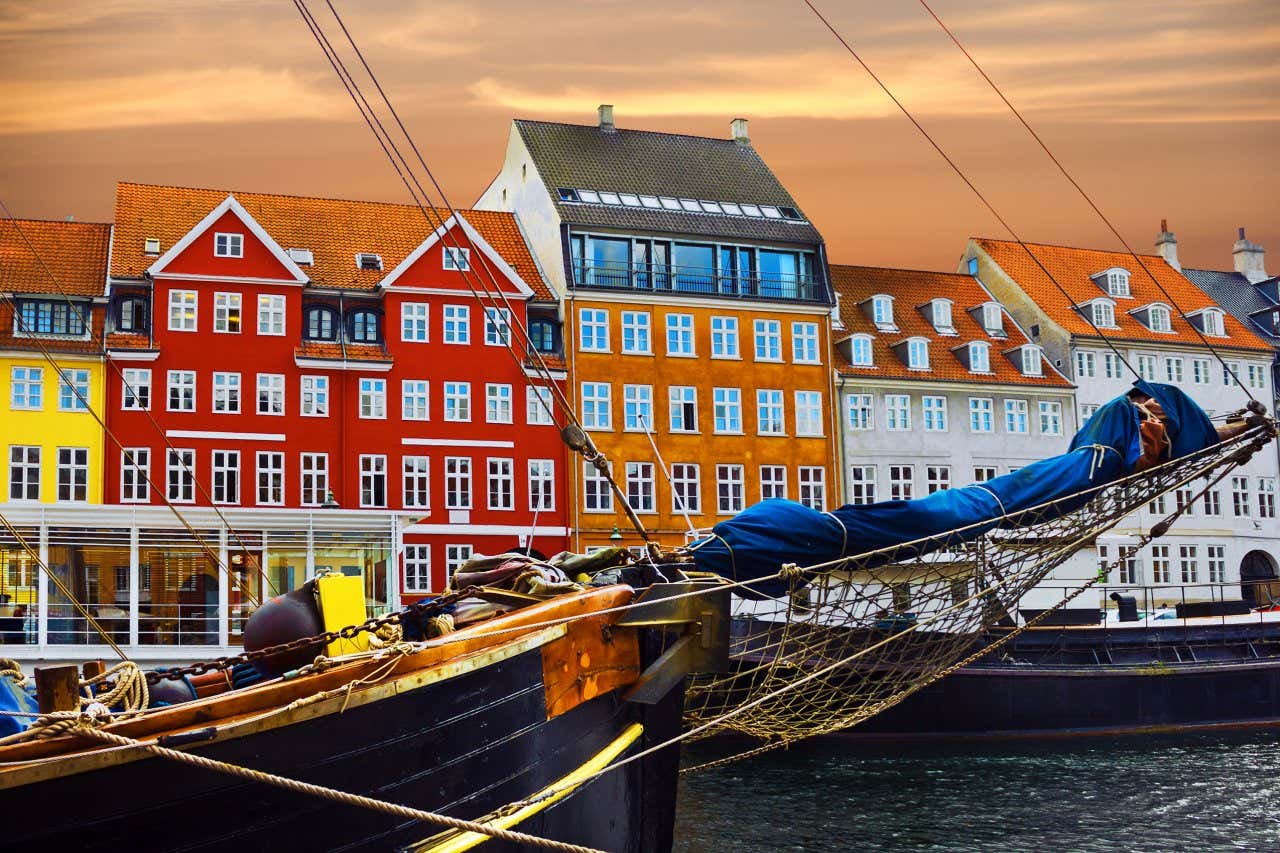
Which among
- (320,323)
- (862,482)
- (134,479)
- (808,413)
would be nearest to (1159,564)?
(862,482)

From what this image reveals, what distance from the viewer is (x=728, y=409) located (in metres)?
42.6

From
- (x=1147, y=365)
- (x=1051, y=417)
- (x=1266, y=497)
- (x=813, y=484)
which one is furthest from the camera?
(x=1266, y=497)

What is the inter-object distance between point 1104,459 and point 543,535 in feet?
93.4

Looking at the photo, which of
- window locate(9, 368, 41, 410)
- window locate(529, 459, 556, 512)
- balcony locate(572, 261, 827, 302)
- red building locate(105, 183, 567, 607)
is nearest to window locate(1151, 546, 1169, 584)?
balcony locate(572, 261, 827, 302)

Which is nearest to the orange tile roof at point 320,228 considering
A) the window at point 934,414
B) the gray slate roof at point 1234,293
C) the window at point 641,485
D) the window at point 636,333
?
the window at point 636,333

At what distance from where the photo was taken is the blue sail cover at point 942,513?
1020 cm

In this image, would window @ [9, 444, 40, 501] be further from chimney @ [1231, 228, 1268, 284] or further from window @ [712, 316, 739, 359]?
chimney @ [1231, 228, 1268, 284]

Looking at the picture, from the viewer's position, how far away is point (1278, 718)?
27.2 metres

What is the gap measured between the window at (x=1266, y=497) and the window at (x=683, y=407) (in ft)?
66.3

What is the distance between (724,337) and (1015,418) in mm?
9708

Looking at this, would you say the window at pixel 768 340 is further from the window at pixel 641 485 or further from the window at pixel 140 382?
the window at pixel 140 382

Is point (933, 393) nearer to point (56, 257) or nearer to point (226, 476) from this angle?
point (226, 476)

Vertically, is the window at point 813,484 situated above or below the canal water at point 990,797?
above

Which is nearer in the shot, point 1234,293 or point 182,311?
point 182,311
